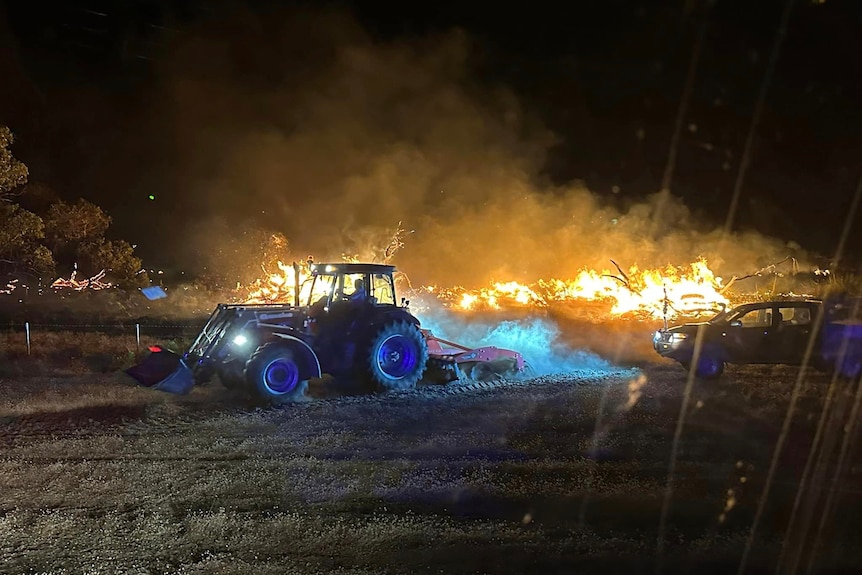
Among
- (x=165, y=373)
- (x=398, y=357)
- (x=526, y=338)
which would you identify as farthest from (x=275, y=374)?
(x=526, y=338)

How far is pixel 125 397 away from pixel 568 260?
26.3 meters

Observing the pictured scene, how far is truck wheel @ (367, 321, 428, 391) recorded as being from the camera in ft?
39.3

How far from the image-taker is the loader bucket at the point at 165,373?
11359 millimetres

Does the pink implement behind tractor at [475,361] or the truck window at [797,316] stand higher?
the truck window at [797,316]

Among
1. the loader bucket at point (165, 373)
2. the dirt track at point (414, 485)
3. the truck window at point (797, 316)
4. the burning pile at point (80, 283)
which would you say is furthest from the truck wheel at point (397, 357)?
the burning pile at point (80, 283)

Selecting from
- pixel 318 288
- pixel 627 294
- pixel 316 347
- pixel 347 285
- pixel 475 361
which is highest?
pixel 627 294

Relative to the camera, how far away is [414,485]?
6.82 m

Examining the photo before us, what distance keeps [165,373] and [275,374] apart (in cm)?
199

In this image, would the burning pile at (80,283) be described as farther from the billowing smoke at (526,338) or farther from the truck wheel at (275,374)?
the truck wheel at (275,374)

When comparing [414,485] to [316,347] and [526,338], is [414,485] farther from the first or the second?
[526,338]

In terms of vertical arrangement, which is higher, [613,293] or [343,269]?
[613,293]

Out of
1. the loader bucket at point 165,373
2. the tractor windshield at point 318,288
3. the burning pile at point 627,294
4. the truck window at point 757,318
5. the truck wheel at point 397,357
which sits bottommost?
the loader bucket at point 165,373

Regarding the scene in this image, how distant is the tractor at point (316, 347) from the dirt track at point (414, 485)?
638 mm

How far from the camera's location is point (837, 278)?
2898 centimetres
